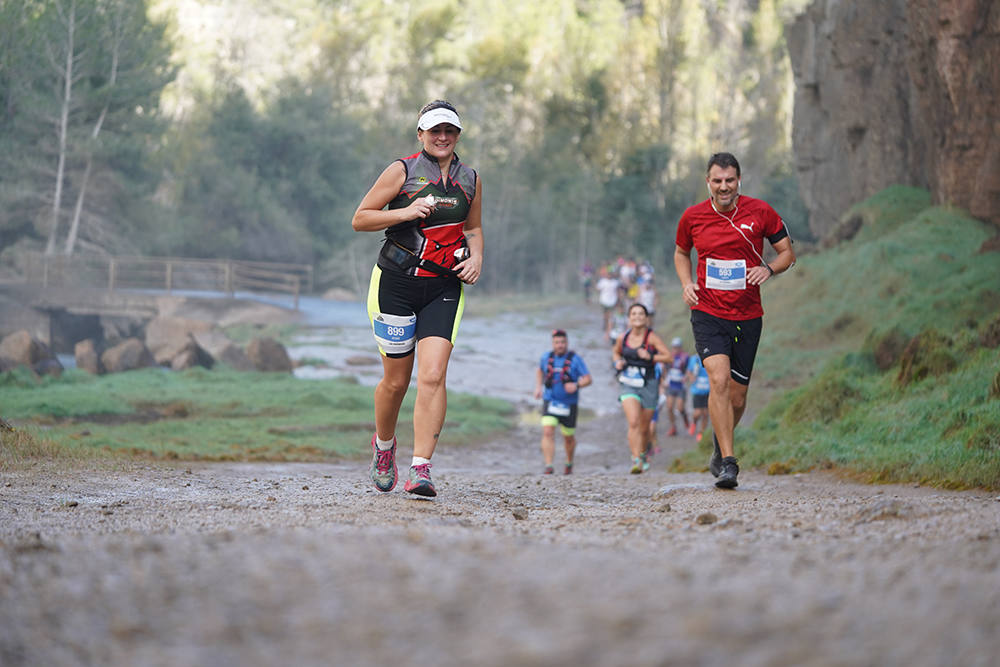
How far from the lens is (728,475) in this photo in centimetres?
722

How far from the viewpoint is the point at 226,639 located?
2.52 metres

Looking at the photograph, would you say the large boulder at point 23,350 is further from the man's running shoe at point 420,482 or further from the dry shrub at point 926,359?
the man's running shoe at point 420,482

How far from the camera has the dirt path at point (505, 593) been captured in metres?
2.39

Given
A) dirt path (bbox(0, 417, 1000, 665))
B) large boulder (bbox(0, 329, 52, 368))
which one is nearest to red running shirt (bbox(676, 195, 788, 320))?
dirt path (bbox(0, 417, 1000, 665))

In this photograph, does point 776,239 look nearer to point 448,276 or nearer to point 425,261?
point 448,276

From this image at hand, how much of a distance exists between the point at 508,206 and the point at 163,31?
94.3ft

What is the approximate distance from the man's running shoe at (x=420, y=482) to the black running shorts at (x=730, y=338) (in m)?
2.24

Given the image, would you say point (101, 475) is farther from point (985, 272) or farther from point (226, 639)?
point (985, 272)

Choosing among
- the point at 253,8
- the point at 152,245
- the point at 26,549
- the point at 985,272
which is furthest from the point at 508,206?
the point at 26,549

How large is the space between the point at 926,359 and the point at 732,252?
14.9 ft

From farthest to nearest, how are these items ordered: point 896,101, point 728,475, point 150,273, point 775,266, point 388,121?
point 388,121 → point 150,273 → point 896,101 → point 775,266 → point 728,475

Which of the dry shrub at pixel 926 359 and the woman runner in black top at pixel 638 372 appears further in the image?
the woman runner in black top at pixel 638 372

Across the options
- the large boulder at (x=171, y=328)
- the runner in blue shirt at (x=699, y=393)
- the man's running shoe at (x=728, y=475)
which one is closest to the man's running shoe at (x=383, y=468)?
the man's running shoe at (x=728, y=475)

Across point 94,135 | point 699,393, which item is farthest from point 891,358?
point 94,135
